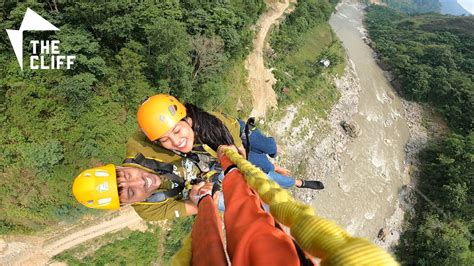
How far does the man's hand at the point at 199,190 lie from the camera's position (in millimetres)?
4745

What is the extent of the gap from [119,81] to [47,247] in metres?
8.85

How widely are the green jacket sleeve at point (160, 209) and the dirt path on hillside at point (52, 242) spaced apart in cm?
1268

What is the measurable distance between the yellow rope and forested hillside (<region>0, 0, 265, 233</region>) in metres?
15.6

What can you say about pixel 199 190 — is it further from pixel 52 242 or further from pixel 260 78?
pixel 260 78

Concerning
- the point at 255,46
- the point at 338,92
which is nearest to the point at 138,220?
the point at 255,46

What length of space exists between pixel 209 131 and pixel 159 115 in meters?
0.78

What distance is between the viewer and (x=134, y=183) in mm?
4863

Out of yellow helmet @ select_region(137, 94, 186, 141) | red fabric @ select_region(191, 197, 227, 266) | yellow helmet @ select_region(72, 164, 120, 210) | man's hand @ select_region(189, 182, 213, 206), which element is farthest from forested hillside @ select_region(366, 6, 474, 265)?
red fabric @ select_region(191, 197, 227, 266)

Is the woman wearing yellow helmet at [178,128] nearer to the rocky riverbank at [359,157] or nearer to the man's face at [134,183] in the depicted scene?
the man's face at [134,183]

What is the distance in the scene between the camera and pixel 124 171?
4.85 meters

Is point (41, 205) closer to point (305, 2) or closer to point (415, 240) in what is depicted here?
point (415, 240)

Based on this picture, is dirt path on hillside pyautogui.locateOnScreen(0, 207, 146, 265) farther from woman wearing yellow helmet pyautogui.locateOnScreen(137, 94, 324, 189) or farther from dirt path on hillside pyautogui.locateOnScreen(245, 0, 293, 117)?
dirt path on hillside pyautogui.locateOnScreen(245, 0, 293, 117)

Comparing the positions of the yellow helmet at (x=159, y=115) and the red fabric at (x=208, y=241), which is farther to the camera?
the yellow helmet at (x=159, y=115)

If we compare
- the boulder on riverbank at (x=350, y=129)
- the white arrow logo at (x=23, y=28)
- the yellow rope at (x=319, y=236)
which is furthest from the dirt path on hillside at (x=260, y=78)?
the yellow rope at (x=319, y=236)
